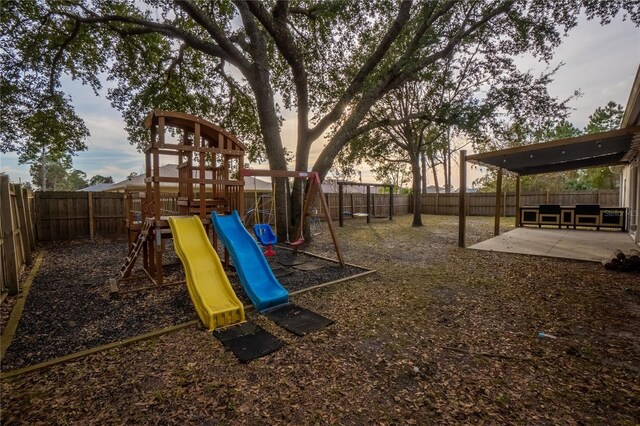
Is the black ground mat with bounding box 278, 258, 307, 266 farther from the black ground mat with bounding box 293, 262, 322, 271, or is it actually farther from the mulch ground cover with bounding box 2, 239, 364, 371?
the black ground mat with bounding box 293, 262, 322, 271

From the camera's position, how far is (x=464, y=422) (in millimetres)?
1687

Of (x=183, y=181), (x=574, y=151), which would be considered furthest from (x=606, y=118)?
(x=183, y=181)

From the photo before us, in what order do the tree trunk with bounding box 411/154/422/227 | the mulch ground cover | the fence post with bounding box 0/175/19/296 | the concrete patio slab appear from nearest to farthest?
the mulch ground cover
the fence post with bounding box 0/175/19/296
the concrete patio slab
the tree trunk with bounding box 411/154/422/227

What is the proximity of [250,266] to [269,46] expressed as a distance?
27.6 ft

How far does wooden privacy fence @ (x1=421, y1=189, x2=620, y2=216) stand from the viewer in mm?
14946

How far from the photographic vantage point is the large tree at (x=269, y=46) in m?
6.78

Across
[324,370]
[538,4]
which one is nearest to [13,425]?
[324,370]

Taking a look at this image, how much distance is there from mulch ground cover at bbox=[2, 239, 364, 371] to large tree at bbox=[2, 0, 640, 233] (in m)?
3.77

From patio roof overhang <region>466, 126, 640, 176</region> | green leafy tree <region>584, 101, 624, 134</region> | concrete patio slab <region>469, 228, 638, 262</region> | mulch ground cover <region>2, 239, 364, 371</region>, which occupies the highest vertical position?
green leafy tree <region>584, 101, 624, 134</region>

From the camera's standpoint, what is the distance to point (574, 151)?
23.8 feet

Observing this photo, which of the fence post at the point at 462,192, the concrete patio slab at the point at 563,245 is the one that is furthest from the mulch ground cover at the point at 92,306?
the concrete patio slab at the point at 563,245

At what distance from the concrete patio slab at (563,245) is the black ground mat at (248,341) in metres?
6.47

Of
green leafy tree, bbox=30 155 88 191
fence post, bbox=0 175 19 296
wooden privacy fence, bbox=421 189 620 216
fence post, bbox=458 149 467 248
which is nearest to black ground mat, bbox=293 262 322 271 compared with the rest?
fence post, bbox=0 175 19 296

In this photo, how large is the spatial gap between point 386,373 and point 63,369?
2669 millimetres
